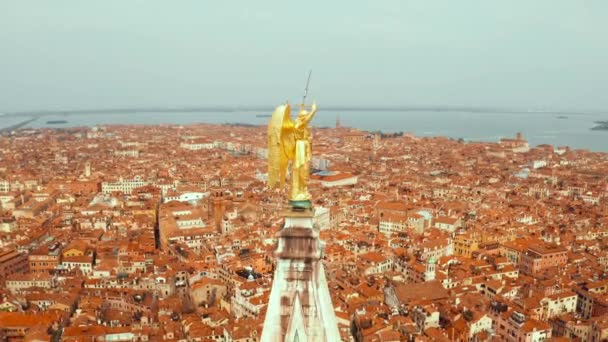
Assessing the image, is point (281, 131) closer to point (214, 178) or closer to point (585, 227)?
point (585, 227)

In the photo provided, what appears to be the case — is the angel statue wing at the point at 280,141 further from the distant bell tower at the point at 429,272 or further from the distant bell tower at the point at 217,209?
the distant bell tower at the point at 217,209


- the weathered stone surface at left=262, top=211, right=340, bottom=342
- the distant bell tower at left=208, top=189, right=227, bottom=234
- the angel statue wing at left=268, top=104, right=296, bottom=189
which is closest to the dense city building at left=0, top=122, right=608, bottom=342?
the weathered stone surface at left=262, top=211, right=340, bottom=342

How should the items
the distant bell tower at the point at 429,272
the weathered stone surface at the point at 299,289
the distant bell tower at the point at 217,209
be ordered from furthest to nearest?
1. the distant bell tower at the point at 217,209
2. the distant bell tower at the point at 429,272
3. the weathered stone surface at the point at 299,289

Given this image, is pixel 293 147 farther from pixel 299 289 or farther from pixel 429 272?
pixel 429 272

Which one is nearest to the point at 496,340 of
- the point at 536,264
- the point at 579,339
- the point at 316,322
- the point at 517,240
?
the point at 579,339

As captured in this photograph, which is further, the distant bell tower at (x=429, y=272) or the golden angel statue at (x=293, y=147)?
the distant bell tower at (x=429, y=272)

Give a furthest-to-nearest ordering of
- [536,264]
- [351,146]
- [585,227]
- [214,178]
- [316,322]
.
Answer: [351,146], [214,178], [585,227], [536,264], [316,322]

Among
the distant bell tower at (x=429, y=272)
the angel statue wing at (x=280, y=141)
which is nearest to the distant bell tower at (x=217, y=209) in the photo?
the distant bell tower at (x=429, y=272)
